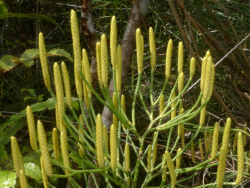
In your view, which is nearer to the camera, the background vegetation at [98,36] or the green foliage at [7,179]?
the green foliage at [7,179]

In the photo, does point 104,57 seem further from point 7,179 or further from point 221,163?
point 7,179

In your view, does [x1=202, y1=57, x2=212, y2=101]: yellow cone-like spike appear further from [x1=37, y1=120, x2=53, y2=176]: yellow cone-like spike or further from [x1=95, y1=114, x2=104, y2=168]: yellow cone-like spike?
[x1=37, y1=120, x2=53, y2=176]: yellow cone-like spike

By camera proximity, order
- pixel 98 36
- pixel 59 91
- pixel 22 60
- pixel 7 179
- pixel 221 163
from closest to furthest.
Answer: pixel 221 163, pixel 59 91, pixel 7 179, pixel 22 60, pixel 98 36

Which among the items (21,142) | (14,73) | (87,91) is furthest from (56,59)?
(87,91)

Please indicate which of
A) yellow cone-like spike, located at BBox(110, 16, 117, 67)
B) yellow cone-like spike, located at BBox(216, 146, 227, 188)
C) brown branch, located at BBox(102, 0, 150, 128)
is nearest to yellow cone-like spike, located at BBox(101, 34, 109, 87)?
yellow cone-like spike, located at BBox(110, 16, 117, 67)

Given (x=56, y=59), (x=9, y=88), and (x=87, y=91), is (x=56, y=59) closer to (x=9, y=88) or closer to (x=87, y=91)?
(x=9, y=88)

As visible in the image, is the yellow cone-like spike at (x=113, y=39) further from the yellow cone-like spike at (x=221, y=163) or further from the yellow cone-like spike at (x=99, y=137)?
the yellow cone-like spike at (x=221, y=163)

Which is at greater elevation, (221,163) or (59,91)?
(59,91)

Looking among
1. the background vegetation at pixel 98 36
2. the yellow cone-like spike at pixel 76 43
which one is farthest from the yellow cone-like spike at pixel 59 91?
the background vegetation at pixel 98 36

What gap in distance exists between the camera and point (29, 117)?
0.76 metres

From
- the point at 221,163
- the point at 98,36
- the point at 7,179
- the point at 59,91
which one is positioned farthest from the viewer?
the point at 98,36

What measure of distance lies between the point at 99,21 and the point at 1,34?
0.52 metres

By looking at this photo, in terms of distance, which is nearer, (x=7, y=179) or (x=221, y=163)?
(x=221, y=163)

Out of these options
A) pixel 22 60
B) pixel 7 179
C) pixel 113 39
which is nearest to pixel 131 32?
pixel 22 60
